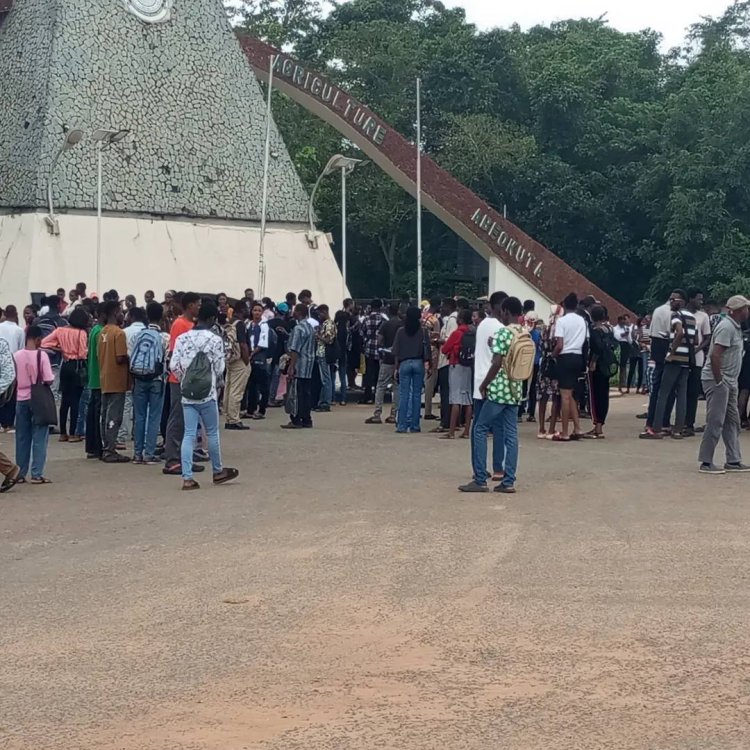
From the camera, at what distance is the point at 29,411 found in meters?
12.0

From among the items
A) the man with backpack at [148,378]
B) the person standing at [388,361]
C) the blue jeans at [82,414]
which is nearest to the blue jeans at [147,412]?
the man with backpack at [148,378]

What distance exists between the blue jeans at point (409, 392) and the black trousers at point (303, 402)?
1.24 meters

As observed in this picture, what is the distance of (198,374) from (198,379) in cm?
4

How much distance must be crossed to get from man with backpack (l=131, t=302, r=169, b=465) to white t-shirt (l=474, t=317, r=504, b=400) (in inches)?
137

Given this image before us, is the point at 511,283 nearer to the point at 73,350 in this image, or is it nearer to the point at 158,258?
the point at 158,258

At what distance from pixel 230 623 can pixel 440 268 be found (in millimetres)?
37663

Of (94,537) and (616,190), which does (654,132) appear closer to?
(616,190)

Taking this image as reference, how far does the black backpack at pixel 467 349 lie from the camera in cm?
1571

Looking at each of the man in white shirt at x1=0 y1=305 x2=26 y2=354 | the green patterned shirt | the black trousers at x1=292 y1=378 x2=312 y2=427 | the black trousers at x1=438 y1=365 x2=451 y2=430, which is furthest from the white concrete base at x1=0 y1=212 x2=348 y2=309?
the green patterned shirt

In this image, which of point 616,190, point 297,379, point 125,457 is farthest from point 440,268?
point 125,457

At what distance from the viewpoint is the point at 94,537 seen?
948cm

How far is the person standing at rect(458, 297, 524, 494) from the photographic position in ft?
36.0

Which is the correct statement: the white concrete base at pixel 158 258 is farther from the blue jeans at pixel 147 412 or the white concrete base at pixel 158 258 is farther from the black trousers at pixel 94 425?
the blue jeans at pixel 147 412

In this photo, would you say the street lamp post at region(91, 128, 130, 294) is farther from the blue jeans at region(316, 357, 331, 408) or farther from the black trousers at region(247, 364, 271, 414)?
the black trousers at region(247, 364, 271, 414)
